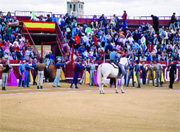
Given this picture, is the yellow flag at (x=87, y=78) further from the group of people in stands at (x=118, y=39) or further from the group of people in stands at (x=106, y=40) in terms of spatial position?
the group of people in stands at (x=118, y=39)

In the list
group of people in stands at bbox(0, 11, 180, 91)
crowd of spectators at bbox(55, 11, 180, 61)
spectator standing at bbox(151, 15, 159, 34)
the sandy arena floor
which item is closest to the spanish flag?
group of people in stands at bbox(0, 11, 180, 91)

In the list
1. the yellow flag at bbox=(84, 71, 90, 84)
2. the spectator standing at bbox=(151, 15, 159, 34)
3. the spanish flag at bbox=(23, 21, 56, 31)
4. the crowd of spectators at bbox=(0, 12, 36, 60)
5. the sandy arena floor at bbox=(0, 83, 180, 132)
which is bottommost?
the sandy arena floor at bbox=(0, 83, 180, 132)

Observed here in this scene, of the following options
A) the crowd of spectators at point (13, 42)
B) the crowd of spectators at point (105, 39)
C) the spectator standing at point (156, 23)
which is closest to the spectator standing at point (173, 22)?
the crowd of spectators at point (105, 39)

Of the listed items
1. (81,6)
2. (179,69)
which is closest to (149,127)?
(179,69)

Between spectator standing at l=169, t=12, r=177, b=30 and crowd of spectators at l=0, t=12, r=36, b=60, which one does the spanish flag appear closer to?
crowd of spectators at l=0, t=12, r=36, b=60

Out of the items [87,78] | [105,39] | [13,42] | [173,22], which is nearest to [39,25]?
[13,42]

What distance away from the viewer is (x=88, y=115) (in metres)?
11.4

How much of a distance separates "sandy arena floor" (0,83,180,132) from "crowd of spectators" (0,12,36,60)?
906 cm

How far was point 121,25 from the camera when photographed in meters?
34.1

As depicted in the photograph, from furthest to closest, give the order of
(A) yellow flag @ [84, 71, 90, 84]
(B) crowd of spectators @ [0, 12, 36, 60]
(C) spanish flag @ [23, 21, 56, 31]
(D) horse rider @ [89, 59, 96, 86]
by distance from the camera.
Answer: (C) spanish flag @ [23, 21, 56, 31], (A) yellow flag @ [84, 71, 90, 84], (D) horse rider @ [89, 59, 96, 86], (B) crowd of spectators @ [0, 12, 36, 60]

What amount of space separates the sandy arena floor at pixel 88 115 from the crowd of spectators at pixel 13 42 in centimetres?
906

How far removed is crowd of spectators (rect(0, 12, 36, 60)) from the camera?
24.5 m

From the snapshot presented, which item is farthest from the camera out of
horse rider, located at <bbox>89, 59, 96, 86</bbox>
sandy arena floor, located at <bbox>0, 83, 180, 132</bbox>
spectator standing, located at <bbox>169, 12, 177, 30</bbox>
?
spectator standing, located at <bbox>169, 12, 177, 30</bbox>

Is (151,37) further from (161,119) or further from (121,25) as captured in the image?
(161,119)
